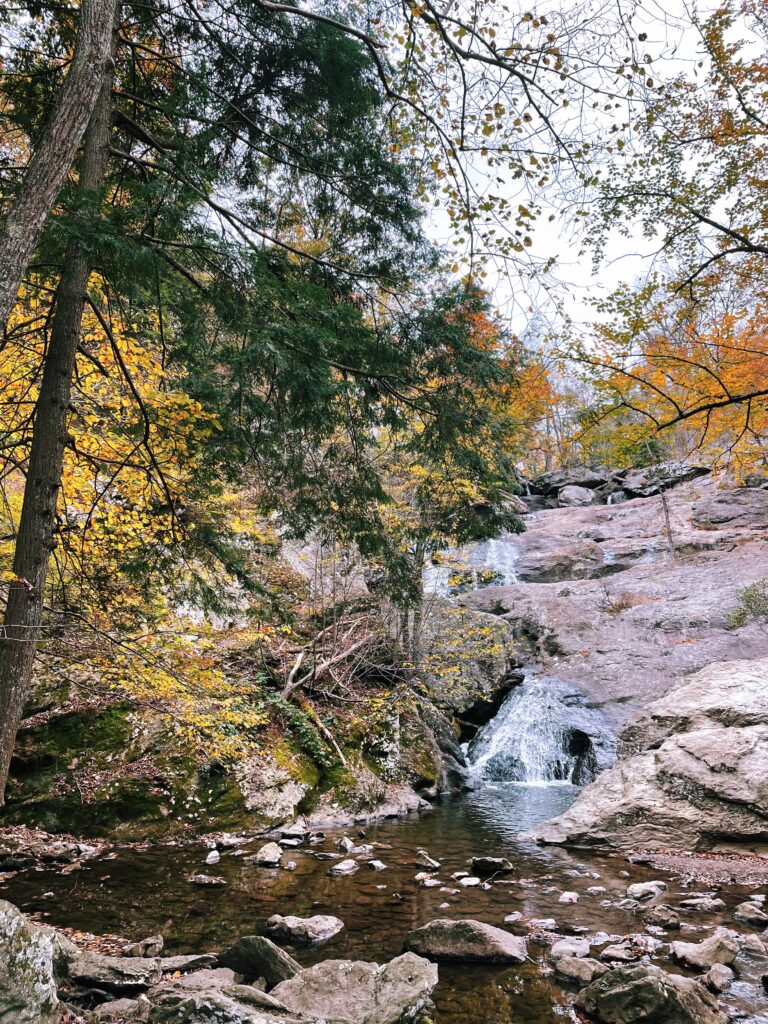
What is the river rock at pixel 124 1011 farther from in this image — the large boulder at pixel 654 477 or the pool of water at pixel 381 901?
the large boulder at pixel 654 477

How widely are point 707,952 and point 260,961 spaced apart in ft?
11.1

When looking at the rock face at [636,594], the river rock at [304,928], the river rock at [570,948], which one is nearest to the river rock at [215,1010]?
the river rock at [304,928]

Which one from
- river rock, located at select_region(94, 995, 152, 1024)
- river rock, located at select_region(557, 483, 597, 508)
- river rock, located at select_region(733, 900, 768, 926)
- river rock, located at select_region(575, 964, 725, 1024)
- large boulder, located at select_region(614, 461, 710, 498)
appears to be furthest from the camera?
river rock, located at select_region(557, 483, 597, 508)

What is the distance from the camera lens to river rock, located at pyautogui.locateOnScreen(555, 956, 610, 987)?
4.28 m

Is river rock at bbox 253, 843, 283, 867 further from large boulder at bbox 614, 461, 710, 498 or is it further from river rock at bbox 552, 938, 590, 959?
large boulder at bbox 614, 461, 710, 498

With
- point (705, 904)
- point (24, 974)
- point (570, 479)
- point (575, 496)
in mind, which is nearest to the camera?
point (24, 974)

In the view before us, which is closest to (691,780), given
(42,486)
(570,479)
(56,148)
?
(42,486)

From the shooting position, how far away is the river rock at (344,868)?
6863 mm

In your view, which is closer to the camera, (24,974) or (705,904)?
(24,974)

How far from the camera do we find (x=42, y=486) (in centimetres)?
452

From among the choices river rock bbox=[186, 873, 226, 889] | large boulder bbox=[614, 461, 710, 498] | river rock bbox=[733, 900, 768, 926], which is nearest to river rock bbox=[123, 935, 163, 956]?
river rock bbox=[186, 873, 226, 889]

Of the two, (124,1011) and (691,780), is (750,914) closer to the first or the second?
(691,780)

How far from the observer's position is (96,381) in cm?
745

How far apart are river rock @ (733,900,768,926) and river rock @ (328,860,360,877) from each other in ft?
13.1
